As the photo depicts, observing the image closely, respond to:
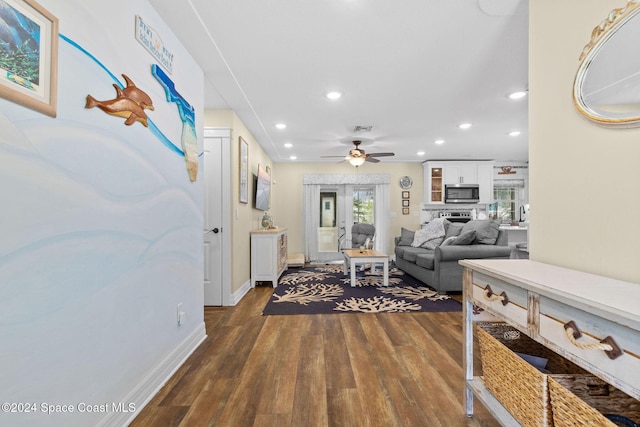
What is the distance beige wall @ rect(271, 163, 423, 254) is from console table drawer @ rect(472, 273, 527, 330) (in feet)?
19.1

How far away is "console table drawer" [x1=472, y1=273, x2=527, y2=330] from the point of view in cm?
118

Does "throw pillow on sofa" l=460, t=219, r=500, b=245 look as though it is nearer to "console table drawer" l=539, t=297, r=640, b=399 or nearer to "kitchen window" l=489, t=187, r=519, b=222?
"kitchen window" l=489, t=187, r=519, b=222

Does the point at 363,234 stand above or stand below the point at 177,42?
below

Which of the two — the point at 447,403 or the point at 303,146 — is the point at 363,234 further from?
the point at 447,403

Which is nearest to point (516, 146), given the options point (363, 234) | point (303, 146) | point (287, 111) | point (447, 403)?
point (363, 234)

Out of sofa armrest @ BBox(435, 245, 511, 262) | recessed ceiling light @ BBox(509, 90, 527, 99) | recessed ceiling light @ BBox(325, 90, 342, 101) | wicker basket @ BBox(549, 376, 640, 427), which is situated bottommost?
wicker basket @ BBox(549, 376, 640, 427)

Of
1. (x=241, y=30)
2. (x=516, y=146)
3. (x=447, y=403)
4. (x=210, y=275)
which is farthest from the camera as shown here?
(x=516, y=146)

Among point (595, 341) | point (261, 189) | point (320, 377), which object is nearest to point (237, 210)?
point (261, 189)

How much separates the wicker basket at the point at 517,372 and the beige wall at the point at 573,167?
449mm

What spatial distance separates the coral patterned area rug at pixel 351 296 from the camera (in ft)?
11.6

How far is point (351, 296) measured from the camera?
405 cm

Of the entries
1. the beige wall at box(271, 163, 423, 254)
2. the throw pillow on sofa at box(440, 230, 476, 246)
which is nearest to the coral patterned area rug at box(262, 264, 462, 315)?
the throw pillow on sofa at box(440, 230, 476, 246)

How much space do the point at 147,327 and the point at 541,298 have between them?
2007mm

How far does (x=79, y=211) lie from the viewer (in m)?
1.28
